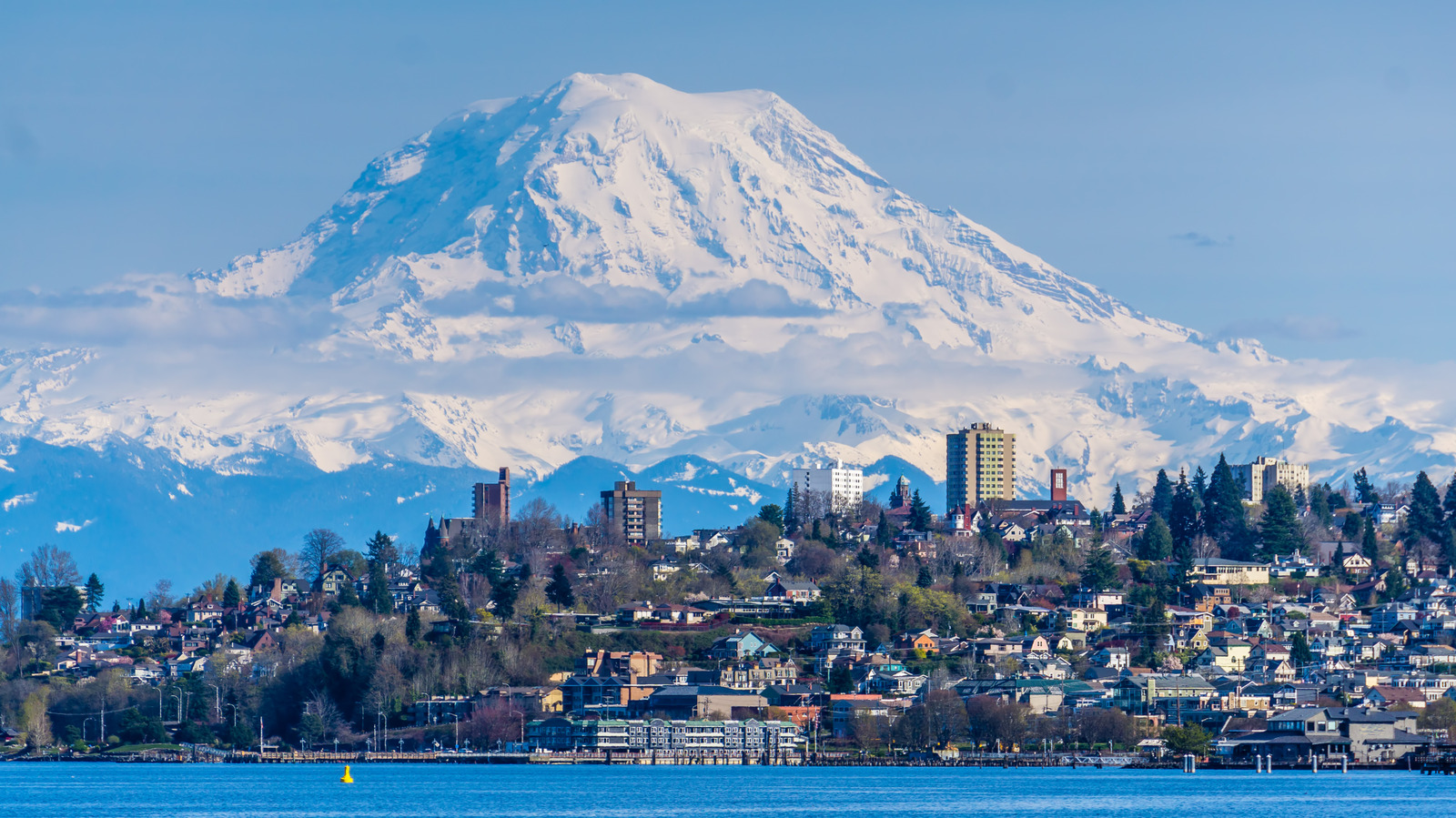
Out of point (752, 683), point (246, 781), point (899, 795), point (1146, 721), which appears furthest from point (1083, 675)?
point (246, 781)

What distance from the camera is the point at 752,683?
164750 mm

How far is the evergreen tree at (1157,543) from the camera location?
19250 centimetres

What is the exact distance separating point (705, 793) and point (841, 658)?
142 feet

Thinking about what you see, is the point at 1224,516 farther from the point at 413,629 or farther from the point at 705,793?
the point at 705,793

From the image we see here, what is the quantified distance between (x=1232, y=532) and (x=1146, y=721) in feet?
150

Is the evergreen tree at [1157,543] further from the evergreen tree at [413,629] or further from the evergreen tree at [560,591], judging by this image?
the evergreen tree at [413,629]

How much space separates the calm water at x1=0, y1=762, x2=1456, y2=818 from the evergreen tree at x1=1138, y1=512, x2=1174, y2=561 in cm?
4828

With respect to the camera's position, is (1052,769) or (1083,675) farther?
(1083,675)

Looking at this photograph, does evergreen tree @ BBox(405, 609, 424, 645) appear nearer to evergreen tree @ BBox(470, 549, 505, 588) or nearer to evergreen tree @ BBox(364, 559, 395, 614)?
evergreen tree @ BBox(364, 559, 395, 614)

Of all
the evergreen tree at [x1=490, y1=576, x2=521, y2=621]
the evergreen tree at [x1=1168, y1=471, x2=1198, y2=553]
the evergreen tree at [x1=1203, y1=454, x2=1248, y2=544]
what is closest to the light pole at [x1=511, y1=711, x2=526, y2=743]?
the evergreen tree at [x1=490, y1=576, x2=521, y2=621]

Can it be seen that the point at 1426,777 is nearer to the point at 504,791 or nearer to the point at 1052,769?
the point at 1052,769

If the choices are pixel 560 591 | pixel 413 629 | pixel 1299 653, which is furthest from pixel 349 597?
pixel 1299 653

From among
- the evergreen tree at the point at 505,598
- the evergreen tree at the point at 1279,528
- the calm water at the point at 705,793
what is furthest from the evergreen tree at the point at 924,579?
the calm water at the point at 705,793

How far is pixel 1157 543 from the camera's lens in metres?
193
